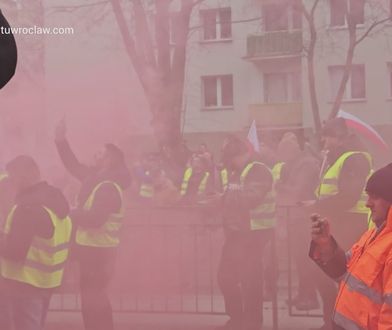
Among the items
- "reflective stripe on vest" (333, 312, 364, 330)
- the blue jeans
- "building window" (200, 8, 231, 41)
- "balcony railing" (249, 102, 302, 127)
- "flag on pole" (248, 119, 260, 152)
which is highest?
"building window" (200, 8, 231, 41)

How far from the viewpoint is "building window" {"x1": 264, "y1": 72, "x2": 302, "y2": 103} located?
2.92m

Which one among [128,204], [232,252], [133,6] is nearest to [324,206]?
[232,252]

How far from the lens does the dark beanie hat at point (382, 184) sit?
2.08 m

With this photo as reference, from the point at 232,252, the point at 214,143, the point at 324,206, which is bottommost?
the point at 232,252

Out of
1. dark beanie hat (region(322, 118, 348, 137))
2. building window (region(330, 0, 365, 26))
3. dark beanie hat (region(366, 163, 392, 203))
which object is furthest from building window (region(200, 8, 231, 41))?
dark beanie hat (region(366, 163, 392, 203))

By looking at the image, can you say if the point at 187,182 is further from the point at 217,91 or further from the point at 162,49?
the point at 162,49

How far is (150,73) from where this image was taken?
315 centimetres

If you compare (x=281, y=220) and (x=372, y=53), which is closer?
(x=372, y=53)

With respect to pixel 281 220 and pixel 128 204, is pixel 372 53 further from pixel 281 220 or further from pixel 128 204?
pixel 128 204

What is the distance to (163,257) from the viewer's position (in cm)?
333

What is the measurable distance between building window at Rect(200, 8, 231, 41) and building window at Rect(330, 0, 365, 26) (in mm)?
401

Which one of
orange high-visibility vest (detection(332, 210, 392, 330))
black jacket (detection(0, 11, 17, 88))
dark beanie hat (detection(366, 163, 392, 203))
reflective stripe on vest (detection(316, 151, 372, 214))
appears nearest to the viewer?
black jacket (detection(0, 11, 17, 88))

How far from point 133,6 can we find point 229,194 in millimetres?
867

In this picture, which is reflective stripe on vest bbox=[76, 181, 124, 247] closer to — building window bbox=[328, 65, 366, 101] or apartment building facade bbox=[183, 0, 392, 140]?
apartment building facade bbox=[183, 0, 392, 140]
